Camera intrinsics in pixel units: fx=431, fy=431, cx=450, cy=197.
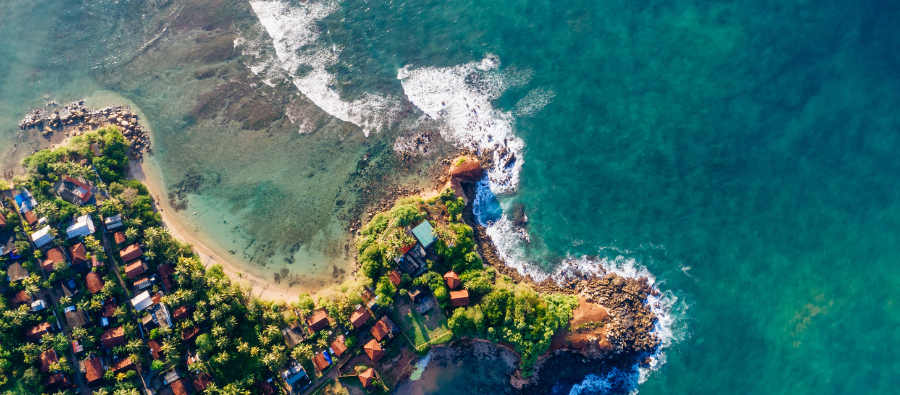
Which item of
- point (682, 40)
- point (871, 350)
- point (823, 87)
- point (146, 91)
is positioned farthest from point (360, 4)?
point (871, 350)

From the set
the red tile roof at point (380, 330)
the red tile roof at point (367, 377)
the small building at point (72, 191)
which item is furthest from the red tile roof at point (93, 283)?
the red tile roof at point (380, 330)

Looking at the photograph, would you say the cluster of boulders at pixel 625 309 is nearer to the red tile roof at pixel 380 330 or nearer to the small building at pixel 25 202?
the red tile roof at pixel 380 330

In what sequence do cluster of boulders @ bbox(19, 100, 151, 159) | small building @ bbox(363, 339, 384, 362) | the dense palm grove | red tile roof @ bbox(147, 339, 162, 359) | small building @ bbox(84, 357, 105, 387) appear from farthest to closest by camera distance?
cluster of boulders @ bbox(19, 100, 151, 159)
red tile roof @ bbox(147, 339, 162, 359)
small building @ bbox(363, 339, 384, 362)
the dense palm grove
small building @ bbox(84, 357, 105, 387)

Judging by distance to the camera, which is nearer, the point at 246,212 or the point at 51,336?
the point at 51,336

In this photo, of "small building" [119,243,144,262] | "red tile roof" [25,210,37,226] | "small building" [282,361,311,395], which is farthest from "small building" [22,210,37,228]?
"small building" [282,361,311,395]

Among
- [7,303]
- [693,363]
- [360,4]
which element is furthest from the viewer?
[360,4]

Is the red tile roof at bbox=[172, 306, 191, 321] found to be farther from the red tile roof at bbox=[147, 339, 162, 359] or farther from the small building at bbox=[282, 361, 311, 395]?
the small building at bbox=[282, 361, 311, 395]

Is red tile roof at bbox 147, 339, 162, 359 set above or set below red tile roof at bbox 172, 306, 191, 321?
below

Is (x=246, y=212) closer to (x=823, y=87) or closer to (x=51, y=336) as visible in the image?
(x=51, y=336)
